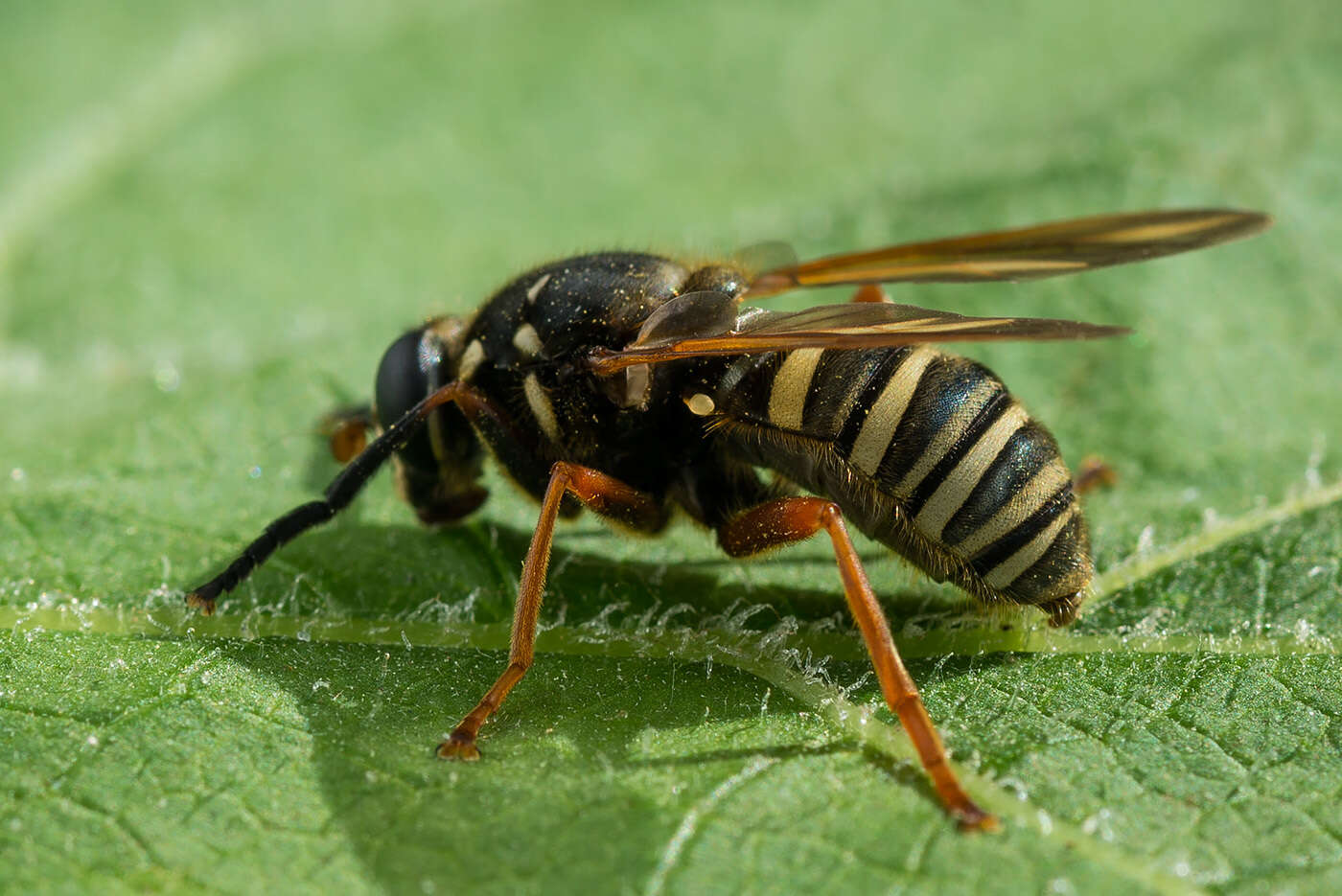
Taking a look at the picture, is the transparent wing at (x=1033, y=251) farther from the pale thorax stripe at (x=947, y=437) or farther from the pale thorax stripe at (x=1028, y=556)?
the pale thorax stripe at (x=1028, y=556)

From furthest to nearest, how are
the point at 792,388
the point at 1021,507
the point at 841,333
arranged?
the point at 792,388 < the point at 1021,507 < the point at 841,333

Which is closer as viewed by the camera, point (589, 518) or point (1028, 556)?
point (1028, 556)

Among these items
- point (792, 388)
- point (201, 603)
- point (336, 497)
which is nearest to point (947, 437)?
point (792, 388)

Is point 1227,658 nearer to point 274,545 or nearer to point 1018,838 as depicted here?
point 1018,838

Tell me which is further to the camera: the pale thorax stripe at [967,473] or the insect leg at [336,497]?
the insect leg at [336,497]

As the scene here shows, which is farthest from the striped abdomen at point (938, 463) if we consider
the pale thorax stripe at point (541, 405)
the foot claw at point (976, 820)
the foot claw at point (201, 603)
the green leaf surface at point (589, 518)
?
the foot claw at point (201, 603)

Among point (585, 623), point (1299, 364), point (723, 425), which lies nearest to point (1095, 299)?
point (1299, 364)

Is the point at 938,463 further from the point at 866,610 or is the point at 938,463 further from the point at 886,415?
the point at 866,610
